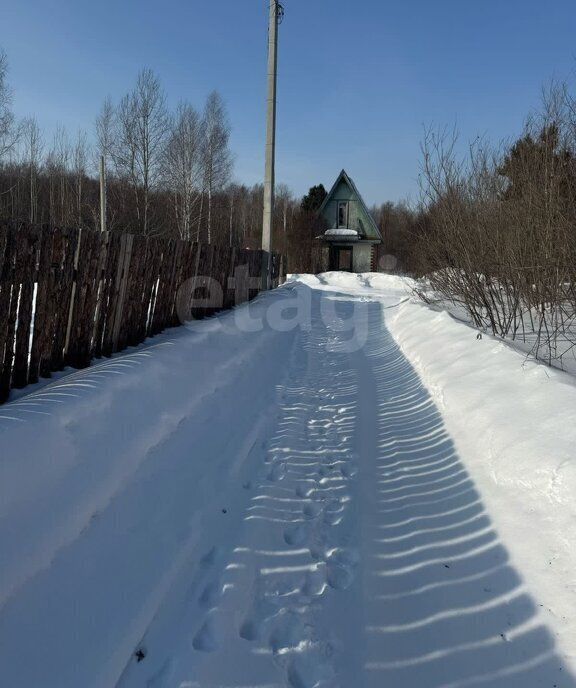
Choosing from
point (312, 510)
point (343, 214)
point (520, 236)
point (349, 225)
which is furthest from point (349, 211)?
point (312, 510)

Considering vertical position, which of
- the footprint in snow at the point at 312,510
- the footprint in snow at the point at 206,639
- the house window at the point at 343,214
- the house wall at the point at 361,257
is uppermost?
the house window at the point at 343,214

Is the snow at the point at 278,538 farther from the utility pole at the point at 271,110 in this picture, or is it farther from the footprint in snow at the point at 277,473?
the utility pole at the point at 271,110

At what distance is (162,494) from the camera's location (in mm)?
3148

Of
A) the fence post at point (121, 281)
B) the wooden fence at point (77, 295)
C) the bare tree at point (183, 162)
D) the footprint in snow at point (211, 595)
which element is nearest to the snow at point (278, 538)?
the footprint in snow at point (211, 595)

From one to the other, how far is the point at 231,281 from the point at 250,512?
335 inches

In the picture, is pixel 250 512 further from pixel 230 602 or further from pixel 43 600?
pixel 43 600

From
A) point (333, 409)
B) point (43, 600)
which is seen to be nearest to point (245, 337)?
point (333, 409)

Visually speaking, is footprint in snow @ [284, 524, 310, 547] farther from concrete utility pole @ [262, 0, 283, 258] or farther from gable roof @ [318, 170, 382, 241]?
gable roof @ [318, 170, 382, 241]

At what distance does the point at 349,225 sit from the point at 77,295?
3058 cm

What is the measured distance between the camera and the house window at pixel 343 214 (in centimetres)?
3356

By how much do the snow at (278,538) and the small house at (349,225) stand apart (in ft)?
95.0

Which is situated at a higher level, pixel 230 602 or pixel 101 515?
pixel 101 515

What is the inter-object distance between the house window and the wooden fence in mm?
27155

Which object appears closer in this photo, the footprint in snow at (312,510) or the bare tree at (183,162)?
the footprint in snow at (312,510)
